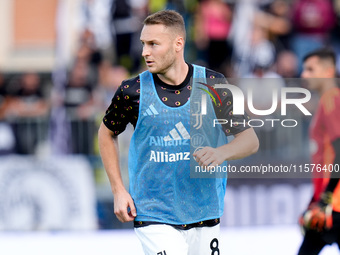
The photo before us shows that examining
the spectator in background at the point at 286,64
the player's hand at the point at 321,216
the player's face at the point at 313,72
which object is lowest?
the player's hand at the point at 321,216

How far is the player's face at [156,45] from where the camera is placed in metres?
4.70

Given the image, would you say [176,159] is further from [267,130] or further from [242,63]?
[242,63]

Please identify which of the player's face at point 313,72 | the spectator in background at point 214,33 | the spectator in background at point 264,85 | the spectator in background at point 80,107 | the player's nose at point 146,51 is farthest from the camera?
the spectator in background at point 214,33

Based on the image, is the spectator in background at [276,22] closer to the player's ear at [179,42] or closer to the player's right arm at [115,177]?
the player's ear at [179,42]

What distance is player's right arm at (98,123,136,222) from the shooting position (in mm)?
4734

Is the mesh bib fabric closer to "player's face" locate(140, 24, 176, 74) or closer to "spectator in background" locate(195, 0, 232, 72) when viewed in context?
"player's face" locate(140, 24, 176, 74)

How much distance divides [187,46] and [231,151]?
7214 mm

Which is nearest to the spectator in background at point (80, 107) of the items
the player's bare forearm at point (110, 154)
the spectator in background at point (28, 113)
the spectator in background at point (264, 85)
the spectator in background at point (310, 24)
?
the spectator in background at point (28, 113)

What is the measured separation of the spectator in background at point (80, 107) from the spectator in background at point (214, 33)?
190 cm

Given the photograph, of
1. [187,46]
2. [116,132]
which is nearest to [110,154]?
[116,132]

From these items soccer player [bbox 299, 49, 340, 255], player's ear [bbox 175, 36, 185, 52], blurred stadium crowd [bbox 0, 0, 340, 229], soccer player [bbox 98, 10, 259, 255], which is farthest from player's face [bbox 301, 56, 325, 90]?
→ blurred stadium crowd [bbox 0, 0, 340, 229]

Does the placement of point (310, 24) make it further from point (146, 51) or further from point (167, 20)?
point (146, 51)

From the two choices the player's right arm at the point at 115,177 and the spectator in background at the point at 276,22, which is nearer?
the player's right arm at the point at 115,177

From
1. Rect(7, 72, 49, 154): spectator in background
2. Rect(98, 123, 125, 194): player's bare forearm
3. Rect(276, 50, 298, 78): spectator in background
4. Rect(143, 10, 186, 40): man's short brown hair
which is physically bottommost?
Rect(7, 72, 49, 154): spectator in background
